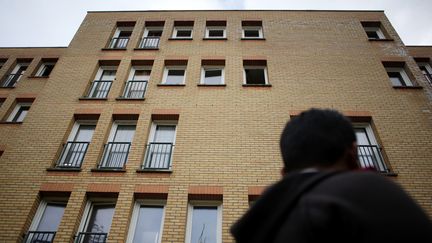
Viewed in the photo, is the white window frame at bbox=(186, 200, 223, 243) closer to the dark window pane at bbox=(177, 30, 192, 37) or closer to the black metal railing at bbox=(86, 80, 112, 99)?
the black metal railing at bbox=(86, 80, 112, 99)

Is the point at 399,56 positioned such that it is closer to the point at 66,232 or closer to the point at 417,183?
the point at 417,183

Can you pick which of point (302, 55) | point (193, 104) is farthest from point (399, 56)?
point (193, 104)

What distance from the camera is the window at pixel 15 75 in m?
14.7

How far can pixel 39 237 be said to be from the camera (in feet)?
23.6

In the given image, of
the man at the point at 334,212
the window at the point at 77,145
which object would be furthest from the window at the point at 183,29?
the man at the point at 334,212

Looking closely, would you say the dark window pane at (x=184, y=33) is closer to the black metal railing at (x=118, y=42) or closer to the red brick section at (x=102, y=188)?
the black metal railing at (x=118, y=42)

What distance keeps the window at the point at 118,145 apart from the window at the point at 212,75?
11.6 feet

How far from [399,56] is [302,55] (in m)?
4.12

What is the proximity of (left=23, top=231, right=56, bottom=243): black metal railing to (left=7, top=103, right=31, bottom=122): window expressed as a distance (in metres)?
7.26

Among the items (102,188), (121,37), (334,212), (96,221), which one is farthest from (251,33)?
(334,212)

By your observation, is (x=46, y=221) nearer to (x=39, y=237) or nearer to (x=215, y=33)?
(x=39, y=237)

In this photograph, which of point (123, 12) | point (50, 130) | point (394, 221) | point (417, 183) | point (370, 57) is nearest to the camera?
point (394, 221)

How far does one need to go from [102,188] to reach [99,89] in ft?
16.4

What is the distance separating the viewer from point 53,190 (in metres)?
7.82
